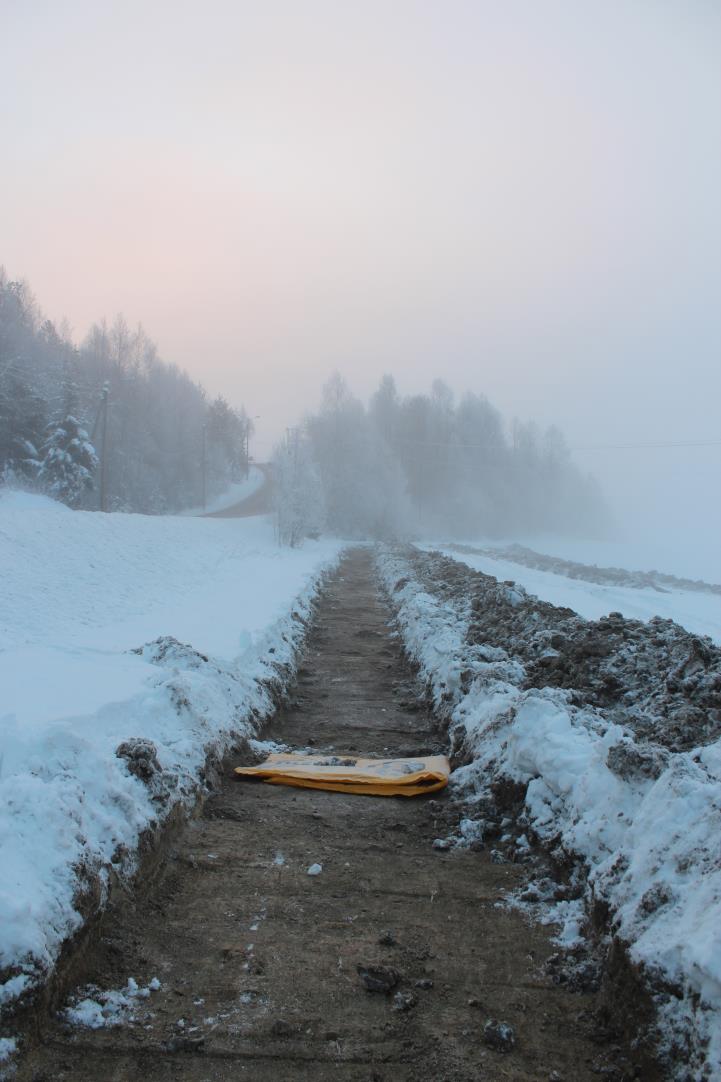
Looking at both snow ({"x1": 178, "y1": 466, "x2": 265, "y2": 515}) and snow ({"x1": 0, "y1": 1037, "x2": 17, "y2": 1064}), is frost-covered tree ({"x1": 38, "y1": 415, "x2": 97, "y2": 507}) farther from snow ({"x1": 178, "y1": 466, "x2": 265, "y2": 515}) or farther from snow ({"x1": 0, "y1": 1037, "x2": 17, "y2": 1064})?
snow ({"x1": 0, "y1": 1037, "x2": 17, "y2": 1064})

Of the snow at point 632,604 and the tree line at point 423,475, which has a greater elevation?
→ the tree line at point 423,475

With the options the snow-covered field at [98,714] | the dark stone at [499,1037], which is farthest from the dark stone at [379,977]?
the snow-covered field at [98,714]

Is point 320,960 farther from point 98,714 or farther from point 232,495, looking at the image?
point 232,495

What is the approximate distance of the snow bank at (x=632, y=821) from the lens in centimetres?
263

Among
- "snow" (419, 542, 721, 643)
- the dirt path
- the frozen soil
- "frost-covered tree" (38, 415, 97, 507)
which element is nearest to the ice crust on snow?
the dirt path

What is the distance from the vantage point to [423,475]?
8525cm

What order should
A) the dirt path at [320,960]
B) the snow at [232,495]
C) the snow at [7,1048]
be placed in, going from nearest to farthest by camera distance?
the snow at [7,1048] → the dirt path at [320,960] → the snow at [232,495]

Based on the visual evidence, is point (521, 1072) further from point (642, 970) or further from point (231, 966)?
point (231, 966)

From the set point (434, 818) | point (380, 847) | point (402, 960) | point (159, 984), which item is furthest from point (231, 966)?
point (434, 818)

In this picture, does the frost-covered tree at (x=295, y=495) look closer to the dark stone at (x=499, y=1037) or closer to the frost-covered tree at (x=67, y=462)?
the frost-covered tree at (x=67, y=462)

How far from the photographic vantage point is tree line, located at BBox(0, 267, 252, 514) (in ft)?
151

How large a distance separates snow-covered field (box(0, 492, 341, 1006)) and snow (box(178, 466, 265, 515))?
54.2 metres

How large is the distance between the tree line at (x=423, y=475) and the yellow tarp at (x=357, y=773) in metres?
38.4

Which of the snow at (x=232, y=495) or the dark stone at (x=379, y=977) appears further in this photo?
the snow at (x=232, y=495)
